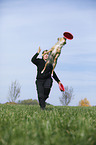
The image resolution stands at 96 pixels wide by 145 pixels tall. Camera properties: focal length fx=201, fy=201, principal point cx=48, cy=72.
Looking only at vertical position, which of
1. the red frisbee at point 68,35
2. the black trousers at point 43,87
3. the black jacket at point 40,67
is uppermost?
the red frisbee at point 68,35

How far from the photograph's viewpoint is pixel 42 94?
22.7 ft

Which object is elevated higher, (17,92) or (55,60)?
(17,92)

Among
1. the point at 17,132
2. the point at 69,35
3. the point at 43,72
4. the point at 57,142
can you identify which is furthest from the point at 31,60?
the point at 57,142

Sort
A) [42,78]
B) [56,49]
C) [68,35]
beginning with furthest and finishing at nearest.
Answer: [42,78] < [56,49] < [68,35]

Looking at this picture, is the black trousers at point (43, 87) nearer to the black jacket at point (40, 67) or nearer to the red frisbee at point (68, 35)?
the black jacket at point (40, 67)

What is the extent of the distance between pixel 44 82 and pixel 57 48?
1.40 metres

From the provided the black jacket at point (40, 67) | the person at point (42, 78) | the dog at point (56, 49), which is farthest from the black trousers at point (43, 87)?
the dog at point (56, 49)

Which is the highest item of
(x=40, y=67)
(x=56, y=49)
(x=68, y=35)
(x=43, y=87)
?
(x=68, y=35)

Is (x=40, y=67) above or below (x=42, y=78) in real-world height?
above

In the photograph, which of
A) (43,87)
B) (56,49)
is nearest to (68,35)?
(56,49)

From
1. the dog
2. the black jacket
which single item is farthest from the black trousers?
→ the dog

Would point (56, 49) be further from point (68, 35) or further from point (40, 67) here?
point (40, 67)

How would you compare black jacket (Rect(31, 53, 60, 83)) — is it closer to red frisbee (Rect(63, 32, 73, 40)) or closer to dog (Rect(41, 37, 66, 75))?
dog (Rect(41, 37, 66, 75))

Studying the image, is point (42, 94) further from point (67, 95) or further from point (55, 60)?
point (67, 95)
